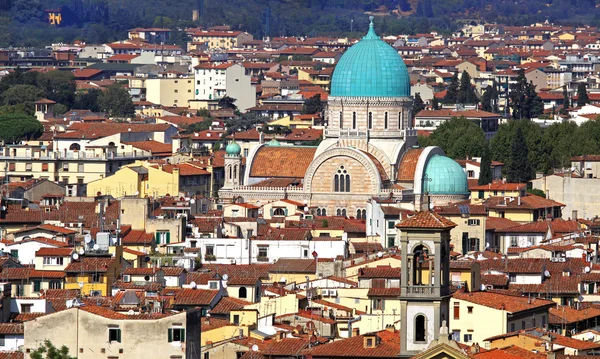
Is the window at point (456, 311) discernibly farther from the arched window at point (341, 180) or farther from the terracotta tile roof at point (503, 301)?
the arched window at point (341, 180)

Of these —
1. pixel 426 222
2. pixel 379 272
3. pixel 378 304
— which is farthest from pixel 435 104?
pixel 426 222

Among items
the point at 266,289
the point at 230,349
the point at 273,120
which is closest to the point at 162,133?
the point at 273,120

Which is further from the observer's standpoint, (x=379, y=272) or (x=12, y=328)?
(x=379, y=272)

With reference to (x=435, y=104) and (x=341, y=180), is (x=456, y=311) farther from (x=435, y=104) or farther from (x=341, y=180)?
(x=435, y=104)

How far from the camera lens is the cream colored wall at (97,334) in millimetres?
36656

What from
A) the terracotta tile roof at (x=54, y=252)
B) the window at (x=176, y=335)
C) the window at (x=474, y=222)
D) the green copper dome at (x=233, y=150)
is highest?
the green copper dome at (x=233, y=150)

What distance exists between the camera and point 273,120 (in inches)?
4818

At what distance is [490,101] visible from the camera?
129250mm

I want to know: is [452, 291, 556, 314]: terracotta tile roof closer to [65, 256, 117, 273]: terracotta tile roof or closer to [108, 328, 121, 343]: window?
[108, 328, 121, 343]: window

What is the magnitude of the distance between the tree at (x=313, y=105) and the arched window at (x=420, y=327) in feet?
298

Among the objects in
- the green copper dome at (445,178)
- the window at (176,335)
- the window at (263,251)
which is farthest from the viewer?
the green copper dome at (445,178)

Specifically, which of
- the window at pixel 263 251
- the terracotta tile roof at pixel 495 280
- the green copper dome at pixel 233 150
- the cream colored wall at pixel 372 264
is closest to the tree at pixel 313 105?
the green copper dome at pixel 233 150

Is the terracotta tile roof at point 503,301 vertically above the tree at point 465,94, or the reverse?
the tree at point 465,94

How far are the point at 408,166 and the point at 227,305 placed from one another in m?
31.7
